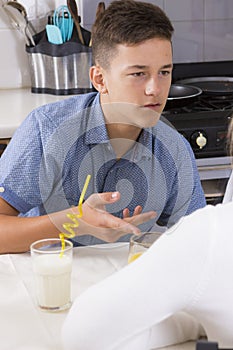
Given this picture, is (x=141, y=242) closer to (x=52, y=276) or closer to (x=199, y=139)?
(x=52, y=276)

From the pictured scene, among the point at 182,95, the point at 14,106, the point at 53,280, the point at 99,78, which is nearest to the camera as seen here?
the point at 53,280

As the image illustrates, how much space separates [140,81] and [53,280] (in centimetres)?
60

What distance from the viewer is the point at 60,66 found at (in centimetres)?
295

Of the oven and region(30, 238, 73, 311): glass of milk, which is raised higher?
region(30, 238, 73, 311): glass of milk

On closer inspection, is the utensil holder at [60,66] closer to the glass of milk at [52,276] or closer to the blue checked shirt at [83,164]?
the blue checked shirt at [83,164]

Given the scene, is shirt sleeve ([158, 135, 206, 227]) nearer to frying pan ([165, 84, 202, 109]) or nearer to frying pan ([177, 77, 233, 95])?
frying pan ([165, 84, 202, 109])

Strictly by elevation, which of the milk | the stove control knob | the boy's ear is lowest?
the stove control knob

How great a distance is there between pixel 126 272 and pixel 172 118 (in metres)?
1.66

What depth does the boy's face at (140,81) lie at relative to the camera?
5.58ft

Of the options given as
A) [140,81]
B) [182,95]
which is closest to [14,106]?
[182,95]

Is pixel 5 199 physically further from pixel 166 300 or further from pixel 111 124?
pixel 166 300

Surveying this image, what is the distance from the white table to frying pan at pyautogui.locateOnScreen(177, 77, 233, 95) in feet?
5.01

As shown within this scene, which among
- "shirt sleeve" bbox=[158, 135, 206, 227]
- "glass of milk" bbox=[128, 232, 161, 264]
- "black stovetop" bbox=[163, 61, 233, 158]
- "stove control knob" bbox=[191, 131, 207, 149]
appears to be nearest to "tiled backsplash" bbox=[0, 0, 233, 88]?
"black stovetop" bbox=[163, 61, 233, 158]

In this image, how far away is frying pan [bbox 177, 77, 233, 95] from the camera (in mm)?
3057
